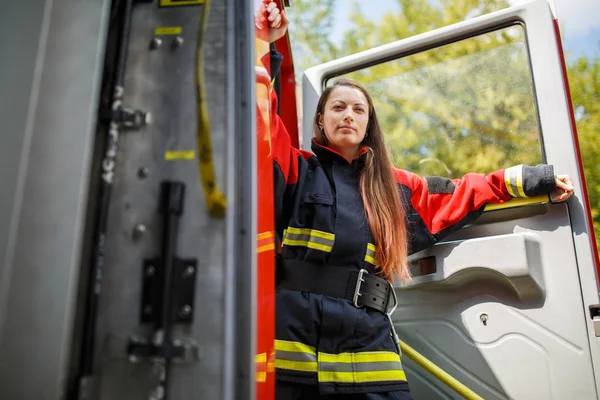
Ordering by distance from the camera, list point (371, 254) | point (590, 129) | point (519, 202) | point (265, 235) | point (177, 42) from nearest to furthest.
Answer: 1. point (177, 42)
2. point (265, 235)
3. point (371, 254)
4. point (519, 202)
5. point (590, 129)

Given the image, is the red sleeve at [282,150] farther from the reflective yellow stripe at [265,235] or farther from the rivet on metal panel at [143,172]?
the rivet on metal panel at [143,172]

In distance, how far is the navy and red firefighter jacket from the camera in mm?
1728

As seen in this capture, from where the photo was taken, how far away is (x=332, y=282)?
1830 mm

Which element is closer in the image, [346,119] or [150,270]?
[150,270]

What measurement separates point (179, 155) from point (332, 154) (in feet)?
3.32

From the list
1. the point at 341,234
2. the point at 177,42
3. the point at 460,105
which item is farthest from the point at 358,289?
the point at 460,105

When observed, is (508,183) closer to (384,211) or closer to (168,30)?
(384,211)

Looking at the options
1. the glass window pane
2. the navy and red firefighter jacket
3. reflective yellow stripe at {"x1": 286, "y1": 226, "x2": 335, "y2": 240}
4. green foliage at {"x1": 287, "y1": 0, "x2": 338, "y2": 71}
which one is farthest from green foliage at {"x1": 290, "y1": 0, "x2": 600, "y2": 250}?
green foliage at {"x1": 287, "y1": 0, "x2": 338, "y2": 71}

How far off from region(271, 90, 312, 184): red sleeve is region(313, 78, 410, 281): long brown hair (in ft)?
0.92

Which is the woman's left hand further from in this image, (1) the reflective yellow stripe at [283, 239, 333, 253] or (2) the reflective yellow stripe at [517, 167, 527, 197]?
(1) the reflective yellow stripe at [283, 239, 333, 253]

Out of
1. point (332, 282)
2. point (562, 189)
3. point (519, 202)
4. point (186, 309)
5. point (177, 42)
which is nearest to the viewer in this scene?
point (186, 309)

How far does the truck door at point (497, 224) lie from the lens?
199cm

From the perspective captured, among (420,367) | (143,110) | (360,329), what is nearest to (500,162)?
(420,367)

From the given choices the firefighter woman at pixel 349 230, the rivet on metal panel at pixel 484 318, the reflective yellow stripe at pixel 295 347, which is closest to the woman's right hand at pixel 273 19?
the firefighter woman at pixel 349 230
